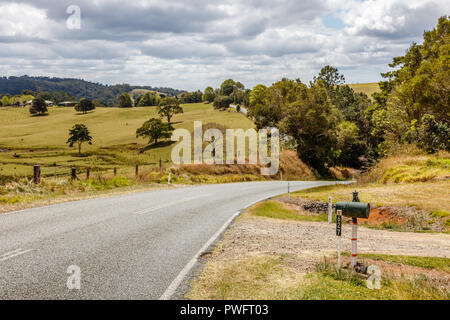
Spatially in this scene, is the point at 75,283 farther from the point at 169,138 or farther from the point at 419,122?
the point at 169,138

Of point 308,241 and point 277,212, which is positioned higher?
point 308,241

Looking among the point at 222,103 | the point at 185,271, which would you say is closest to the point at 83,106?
the point at 222,103

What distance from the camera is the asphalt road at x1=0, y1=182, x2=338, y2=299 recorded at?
5.73m

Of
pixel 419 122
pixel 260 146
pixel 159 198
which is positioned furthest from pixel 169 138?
pixel 159 198

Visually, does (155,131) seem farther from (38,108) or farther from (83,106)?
(38,108)

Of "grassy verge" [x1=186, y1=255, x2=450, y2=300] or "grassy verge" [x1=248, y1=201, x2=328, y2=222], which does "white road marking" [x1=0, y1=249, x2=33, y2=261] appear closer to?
"grassy verge" [x1=186, y1=255, x2=450, y2=300]

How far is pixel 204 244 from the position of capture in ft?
30.0

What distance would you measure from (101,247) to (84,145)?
255 ft

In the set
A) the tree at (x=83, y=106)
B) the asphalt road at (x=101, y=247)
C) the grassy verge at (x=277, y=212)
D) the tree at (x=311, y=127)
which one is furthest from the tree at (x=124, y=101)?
the asphalt road at (x=101, y=247)

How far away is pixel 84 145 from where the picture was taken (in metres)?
80.7

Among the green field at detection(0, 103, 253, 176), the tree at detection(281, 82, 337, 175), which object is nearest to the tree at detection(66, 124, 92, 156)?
the green field at detection(0, 103, 253, 176)

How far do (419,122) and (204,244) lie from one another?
3372 centimetres

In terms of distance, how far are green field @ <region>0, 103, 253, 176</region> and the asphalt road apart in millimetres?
27220

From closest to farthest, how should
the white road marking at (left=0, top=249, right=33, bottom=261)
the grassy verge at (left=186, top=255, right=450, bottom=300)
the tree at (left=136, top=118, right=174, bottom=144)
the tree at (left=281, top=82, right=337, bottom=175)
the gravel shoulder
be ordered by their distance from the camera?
the grassy verge at (left=186, top=255, right=450, bottom=300), the white road marking at (left=0, top=249, right=33, bottom=261), the gravel shoulder, the tree at (left=281, top=82, right=337, bottom=175), the tree at (left=136, top=118, right=174, bottom=144)
